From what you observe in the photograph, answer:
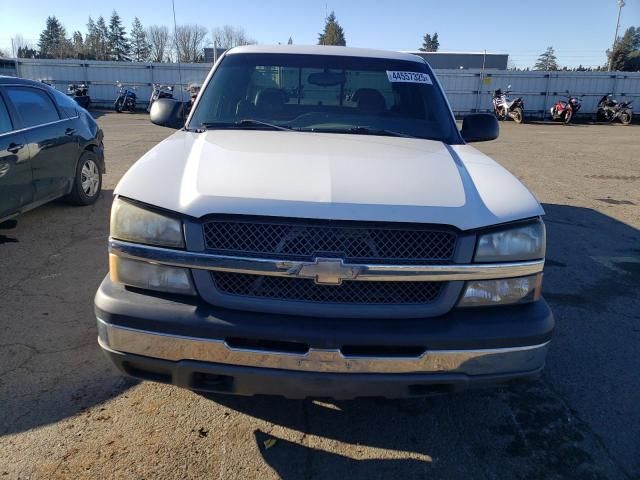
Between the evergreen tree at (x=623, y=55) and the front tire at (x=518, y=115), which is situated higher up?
the evergreen tree at (x=623, y=55)

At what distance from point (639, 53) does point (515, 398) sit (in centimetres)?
7483

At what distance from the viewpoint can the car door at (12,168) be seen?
5172 mm

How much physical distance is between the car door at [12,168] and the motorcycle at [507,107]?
22231 mm

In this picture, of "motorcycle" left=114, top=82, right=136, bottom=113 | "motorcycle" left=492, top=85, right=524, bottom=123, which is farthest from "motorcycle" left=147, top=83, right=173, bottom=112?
"motorcycle" left=492, top=85, right=524, bottom=123

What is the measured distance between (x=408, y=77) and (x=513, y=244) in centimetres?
204

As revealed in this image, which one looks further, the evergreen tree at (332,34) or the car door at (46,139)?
the evergreen tree at (332,34)

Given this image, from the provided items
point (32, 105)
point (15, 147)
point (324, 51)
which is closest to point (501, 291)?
point (324, 51)

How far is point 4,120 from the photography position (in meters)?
5.35

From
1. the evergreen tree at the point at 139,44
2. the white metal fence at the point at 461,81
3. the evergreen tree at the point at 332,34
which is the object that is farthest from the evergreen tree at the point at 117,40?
the white metal fence at the point at 461,81

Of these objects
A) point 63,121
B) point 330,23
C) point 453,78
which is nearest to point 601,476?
point 63,121

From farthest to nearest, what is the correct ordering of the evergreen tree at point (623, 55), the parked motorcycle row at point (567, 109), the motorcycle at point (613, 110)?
the evergreen tree at point (623, 55)
the motorcycle at point (613, 110)
the parked motorcycle row at point (567, 109)

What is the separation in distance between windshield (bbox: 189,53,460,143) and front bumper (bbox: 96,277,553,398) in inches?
65.0

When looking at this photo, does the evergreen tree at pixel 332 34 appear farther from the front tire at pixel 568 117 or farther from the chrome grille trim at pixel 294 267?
the chrome grille trim at pixel 294 267

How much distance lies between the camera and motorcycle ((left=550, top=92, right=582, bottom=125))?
76.8 ft
